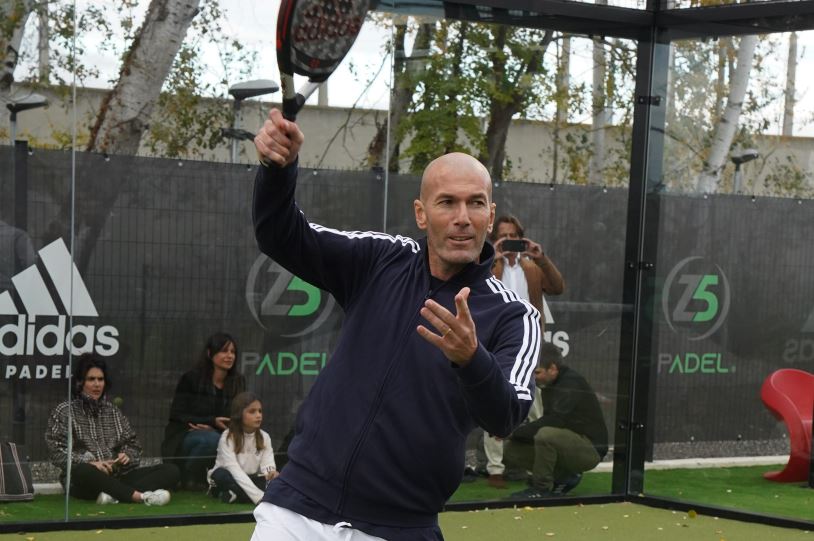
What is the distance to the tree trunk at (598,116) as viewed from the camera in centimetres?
904

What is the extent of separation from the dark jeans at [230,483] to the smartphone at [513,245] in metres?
2.17

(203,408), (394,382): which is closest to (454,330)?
(394,382)

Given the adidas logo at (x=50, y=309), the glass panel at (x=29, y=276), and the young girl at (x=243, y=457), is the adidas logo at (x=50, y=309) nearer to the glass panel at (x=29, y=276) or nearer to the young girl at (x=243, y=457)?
the glass panel at (x=29, y=276)

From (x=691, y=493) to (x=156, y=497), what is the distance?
3.61 metres

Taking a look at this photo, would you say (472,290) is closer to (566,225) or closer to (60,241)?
(60,241)

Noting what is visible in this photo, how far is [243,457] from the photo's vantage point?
8172mm

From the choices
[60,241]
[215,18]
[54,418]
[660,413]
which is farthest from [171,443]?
[660,413]

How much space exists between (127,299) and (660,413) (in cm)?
373

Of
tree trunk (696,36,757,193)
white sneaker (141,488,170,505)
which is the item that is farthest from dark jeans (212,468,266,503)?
tree trunk (696,36,757,193)

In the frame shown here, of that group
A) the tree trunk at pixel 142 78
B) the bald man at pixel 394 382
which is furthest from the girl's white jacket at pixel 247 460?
the bald man at pixel 394 382

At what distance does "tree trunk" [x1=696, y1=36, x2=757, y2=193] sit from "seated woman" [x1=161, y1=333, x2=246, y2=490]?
336 cm

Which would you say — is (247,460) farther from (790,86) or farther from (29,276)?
(790,86)

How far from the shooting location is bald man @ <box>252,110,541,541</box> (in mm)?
3566

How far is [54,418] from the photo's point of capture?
765 centimetres
